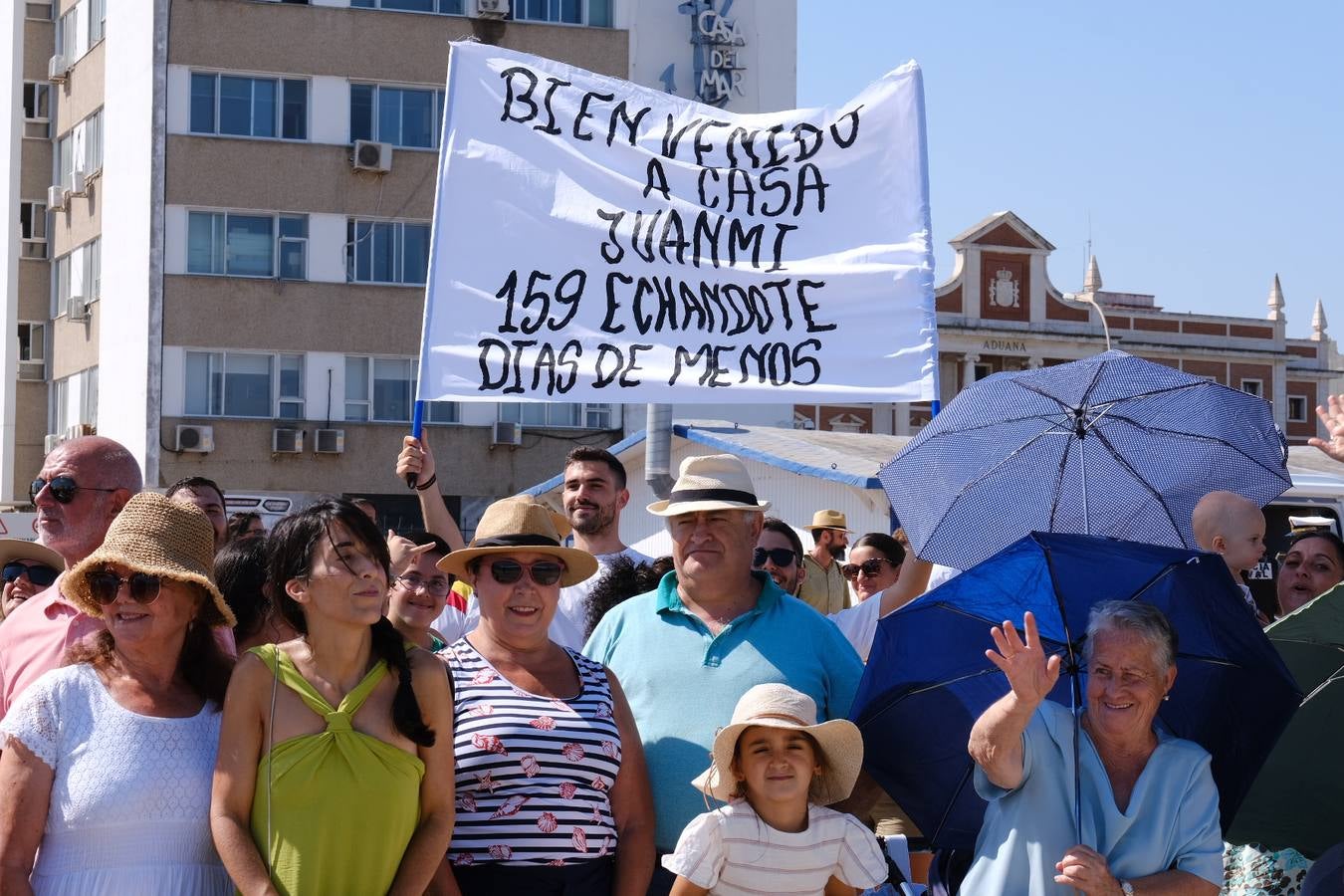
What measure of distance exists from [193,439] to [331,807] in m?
26.3

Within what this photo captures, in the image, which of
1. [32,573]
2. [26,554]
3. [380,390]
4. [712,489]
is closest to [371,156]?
[380,390]

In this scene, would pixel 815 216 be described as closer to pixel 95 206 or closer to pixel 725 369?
pixel 725 369

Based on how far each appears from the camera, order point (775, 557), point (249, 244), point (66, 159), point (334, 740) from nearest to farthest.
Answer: point (334, 740) → point (775, 557) → point (249, 244) → point (66, 159)

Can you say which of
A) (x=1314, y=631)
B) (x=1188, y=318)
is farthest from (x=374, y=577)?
(x=1188, y=318)

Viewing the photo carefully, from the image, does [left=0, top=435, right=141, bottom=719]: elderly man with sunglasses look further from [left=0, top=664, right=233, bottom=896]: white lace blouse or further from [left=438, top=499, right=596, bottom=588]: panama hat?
[left=438, top=499, right=596, bottom=588]: panama hat

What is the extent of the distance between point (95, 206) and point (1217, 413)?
29.9 metres

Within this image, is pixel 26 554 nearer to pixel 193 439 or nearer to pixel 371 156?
pixel 193 439

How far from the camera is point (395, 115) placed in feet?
100.0

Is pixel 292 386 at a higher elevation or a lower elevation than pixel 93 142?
lower

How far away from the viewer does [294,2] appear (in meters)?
30.0

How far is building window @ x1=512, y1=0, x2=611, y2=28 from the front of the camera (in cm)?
3116

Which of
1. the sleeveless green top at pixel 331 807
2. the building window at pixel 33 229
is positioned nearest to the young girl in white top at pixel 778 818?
the sleeveless green top at pixel 331 807

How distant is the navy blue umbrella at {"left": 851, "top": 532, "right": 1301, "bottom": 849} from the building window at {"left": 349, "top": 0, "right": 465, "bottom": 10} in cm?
2741

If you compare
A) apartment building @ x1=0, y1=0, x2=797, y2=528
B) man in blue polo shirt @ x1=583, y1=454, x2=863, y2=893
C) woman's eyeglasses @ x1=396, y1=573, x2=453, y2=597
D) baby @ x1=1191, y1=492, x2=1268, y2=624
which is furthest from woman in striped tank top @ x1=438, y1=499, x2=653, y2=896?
apartment building @ x1=0, y1=0, x2=797, y2=528
